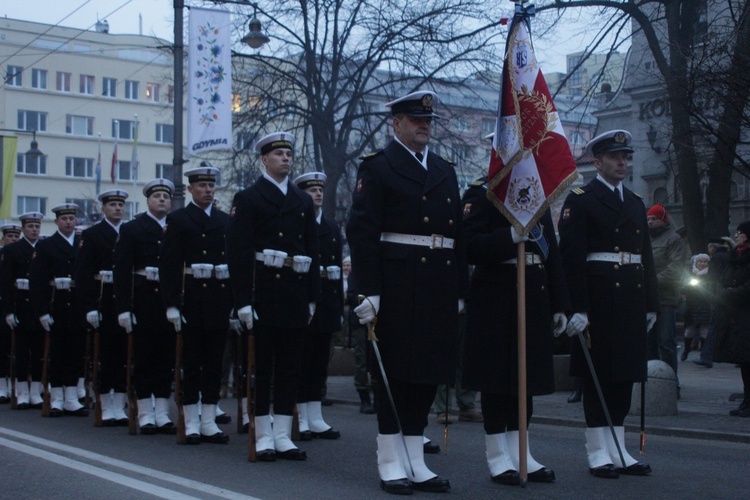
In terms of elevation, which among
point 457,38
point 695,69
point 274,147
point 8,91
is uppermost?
point 8,91

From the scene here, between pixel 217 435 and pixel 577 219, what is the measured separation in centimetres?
363

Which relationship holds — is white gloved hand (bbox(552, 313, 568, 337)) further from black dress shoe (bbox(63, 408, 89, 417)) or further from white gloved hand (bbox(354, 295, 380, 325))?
black dress shoe (bbox(63, 408, 89, 417))

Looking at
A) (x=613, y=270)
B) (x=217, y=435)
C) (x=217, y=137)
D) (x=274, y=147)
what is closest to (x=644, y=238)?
(x=613, y=270)

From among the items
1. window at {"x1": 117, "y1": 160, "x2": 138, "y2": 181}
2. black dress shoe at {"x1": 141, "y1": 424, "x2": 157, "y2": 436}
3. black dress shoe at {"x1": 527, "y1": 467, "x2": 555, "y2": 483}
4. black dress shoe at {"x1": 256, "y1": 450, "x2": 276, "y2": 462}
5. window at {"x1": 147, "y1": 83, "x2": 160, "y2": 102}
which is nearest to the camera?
black dress shoe at {"x1": 527, "y1": 467, "x2": 555, "y2": 483}

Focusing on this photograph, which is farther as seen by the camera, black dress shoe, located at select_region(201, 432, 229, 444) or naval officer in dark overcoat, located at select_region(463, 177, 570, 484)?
black dress shoe, located at select_region(201, 432, 229, 444)

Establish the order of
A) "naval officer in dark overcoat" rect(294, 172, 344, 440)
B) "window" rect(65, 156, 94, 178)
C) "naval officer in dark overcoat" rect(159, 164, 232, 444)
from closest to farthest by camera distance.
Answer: "naval officer in dark overcoat" rect(159, 164, 232, 444)
"naval officer in dark overcoat" rect(294, 172, 344, 440)
"window" rect(65, 156, 94, 178)

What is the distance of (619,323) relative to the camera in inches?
302

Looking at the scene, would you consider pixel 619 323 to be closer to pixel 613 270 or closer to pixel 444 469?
pixel 613 270

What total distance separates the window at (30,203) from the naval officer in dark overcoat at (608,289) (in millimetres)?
61348

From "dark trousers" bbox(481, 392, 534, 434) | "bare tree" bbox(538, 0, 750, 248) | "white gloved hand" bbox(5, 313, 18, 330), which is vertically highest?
"bare tree" bbox(538, 0, 750, 248)

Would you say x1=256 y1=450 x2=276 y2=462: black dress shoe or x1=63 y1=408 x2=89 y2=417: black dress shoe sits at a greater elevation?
x1=256 y1=450 x2=276 y2=462: black dress shoe

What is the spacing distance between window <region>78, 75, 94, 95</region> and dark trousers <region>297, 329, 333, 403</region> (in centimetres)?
5999

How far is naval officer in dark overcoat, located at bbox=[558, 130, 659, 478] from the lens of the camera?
24.8 ft

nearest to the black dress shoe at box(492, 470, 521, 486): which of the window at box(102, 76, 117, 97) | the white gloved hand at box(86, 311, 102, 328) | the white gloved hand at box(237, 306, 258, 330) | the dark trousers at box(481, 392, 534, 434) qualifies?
the dark trousers at box(481, 392, 534, 434)
